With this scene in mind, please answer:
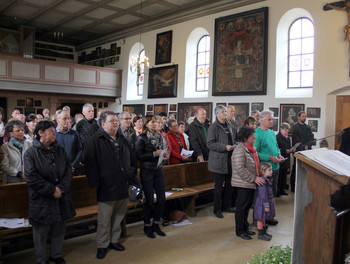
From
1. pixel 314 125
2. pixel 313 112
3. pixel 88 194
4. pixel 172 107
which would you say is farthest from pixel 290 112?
pixel 88 194

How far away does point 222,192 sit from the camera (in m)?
5.92

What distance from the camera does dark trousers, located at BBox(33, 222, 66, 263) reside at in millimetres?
3365

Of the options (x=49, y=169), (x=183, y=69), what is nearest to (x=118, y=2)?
(x=183, y=69)

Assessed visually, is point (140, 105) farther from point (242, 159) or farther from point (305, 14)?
point (242, 159)

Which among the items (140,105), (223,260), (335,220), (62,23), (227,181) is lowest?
(223,260)

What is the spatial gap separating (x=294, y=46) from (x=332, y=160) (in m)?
8.97

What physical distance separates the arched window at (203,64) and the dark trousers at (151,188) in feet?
28.8

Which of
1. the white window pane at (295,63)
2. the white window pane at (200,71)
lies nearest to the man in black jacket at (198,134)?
the white window pane at (295,63)

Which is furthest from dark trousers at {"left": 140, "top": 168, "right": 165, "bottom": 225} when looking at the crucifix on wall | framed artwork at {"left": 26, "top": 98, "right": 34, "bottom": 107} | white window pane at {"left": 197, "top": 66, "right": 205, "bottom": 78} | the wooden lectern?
framed artwork at {"left": 26, "top": 98, "right": 34, "bottom": 107}

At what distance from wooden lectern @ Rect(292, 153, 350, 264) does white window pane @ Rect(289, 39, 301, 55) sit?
8.91 m

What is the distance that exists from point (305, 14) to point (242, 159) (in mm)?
7360

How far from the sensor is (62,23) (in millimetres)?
15703

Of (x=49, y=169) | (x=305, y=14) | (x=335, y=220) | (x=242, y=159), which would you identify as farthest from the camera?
(x=305, y=14)

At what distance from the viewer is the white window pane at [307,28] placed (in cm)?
981
